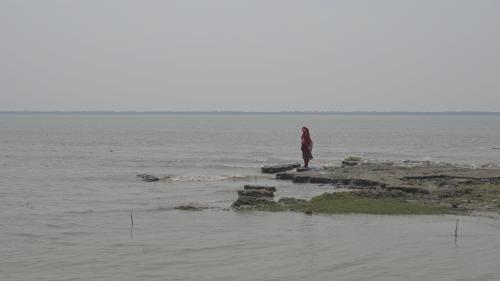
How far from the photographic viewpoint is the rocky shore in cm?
2044

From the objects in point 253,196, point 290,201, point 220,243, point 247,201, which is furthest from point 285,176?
point 220,243

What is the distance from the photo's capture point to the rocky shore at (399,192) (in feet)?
67.1

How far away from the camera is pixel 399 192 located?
23.5m

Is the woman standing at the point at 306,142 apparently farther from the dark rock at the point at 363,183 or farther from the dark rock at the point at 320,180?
the dark rock at the point at 363,183

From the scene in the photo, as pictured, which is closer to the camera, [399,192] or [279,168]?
[399,192]

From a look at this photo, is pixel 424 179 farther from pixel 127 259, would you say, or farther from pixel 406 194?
pixel 127 259

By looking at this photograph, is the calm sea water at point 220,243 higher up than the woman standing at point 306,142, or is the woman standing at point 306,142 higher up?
the woman standing at point 306,142

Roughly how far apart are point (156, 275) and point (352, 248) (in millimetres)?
4834

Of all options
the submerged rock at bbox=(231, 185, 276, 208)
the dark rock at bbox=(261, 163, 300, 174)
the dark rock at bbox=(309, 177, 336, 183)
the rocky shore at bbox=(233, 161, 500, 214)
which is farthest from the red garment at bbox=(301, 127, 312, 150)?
the submerged rock at bbox=(231, 185, 276, 208)

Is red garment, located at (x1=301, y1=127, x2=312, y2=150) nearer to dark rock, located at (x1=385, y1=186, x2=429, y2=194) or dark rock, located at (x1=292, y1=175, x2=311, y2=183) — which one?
Answer: dark rock, located at (x1=292, y1=175, x2=311, y2=183)

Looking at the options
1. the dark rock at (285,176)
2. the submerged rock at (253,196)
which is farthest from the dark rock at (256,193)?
the dark rock at (285,176)

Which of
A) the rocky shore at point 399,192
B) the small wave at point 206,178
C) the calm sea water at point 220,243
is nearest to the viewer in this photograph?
the calm sea water at point 220,243

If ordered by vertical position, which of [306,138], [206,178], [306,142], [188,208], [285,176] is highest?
[306,138]

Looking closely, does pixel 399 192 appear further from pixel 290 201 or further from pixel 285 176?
pixel 285 176
